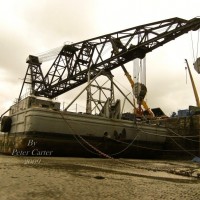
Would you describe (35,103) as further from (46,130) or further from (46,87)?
(46,87)

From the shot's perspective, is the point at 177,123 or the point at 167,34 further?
the point at 177,123

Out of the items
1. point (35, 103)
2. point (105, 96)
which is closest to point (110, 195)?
point (35, 103)

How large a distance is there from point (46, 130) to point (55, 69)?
12065 millimetres

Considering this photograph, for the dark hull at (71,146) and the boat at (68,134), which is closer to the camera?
the dark hull at (71,146)

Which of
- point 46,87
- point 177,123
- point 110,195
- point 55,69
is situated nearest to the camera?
point 110,195

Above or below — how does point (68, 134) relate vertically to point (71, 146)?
above

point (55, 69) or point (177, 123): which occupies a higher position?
point (55, 69)

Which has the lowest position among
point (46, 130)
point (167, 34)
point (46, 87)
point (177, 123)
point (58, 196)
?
point (58, 196)

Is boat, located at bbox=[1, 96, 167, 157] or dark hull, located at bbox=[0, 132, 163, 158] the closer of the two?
dark hull, located at bbox=[0, 132, 163, 158]

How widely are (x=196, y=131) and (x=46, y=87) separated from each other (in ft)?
51.8

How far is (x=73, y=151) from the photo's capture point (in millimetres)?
17156

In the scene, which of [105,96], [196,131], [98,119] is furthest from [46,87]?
[196,131]

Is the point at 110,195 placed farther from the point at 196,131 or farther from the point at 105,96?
the point at 196,131

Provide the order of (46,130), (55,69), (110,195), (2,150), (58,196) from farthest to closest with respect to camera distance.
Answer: (55,69)
(2,150)
(46,130)
(110,195)
(58,196)
